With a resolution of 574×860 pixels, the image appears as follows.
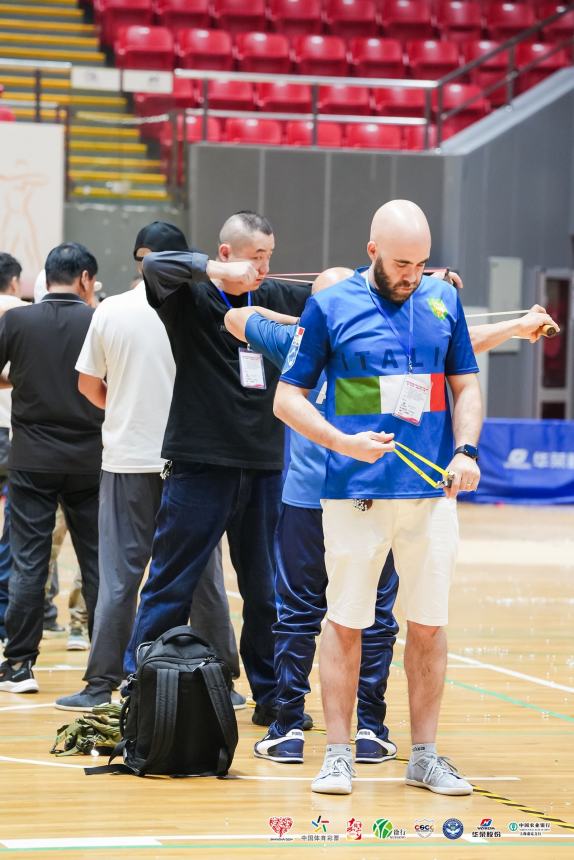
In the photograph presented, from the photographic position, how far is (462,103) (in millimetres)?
16109

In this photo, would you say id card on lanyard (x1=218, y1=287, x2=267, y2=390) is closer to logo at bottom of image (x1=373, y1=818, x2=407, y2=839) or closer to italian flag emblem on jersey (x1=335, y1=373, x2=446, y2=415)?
italian flag emblem on jersey (x1=335, y1=373, x2=446, y2=415)

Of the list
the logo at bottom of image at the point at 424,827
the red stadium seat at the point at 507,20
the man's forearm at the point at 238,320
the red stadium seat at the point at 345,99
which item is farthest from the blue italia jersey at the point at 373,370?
the red stadium seat at the point at 507,20

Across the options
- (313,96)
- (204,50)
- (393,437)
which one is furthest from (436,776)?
(204,50)

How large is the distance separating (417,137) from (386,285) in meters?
11.9

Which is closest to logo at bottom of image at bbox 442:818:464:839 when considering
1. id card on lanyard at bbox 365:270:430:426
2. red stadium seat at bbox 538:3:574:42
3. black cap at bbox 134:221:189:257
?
id card on lanyard at bbox 365:270:430:426

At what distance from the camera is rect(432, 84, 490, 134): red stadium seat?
16172 millimetres

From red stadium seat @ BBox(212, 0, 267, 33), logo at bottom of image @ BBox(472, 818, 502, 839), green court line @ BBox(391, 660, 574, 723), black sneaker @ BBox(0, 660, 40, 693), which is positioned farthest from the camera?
red stadium seat @ BBox(212, 0, 267, 33)

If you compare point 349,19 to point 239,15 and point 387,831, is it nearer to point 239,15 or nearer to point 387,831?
point 239,15

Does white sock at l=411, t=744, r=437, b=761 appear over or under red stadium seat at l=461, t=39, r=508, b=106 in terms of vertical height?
under

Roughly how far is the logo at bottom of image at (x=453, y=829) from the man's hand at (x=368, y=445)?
0.96m

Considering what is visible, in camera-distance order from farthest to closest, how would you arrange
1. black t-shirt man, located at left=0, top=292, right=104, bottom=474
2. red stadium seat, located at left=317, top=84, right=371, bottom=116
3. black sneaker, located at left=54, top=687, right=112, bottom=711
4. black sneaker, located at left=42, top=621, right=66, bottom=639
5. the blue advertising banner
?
red stadium seat, located at left=317, top=84, right=371, bottom=116 → the blue advertising banner → black sneaker, located at left=42, top=621, right=66, bottom=639 → black t-shirt man, located at left=0, top=292, right=104, bottom=474 → black sneaker, located at left=54, top=687, right=112, bottom=711

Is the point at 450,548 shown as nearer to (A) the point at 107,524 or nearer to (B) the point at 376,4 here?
(A) the point at 107,524

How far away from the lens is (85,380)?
541 centimetres

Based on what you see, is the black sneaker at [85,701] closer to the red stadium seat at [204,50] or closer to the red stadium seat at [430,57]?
the red stadium seat at [204,50]
